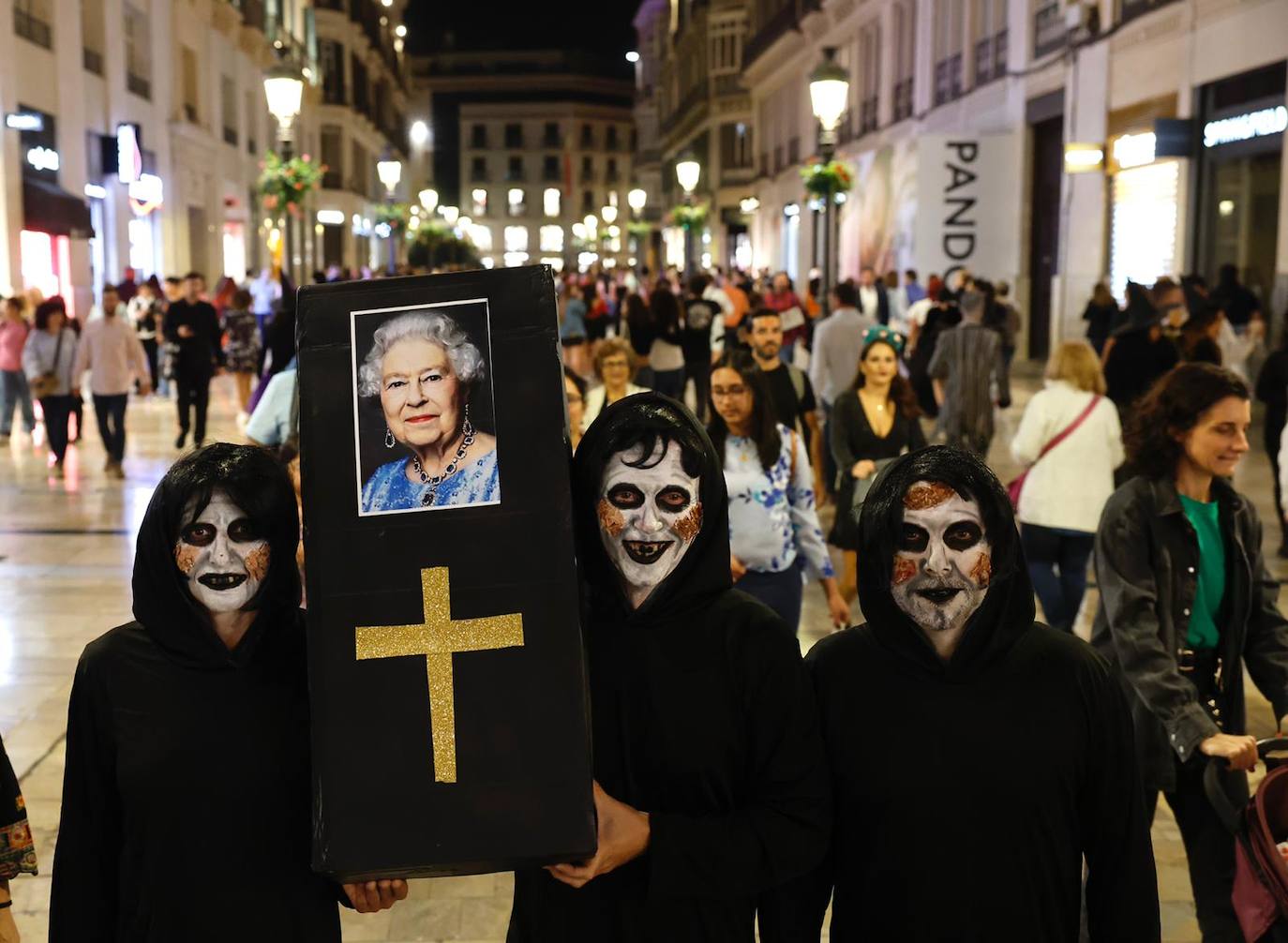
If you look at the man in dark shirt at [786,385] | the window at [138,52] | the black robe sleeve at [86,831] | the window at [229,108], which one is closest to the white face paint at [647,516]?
the black robe sleeve at [86,831]

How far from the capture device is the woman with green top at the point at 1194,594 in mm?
3795

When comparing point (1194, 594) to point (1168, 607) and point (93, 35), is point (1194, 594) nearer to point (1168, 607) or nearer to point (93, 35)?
point (1168, 607)

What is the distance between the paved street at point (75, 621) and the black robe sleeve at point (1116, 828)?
17cm

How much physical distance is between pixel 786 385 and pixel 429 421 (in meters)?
6.69

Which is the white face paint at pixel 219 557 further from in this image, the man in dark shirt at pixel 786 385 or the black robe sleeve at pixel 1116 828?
the man in dark shirt at pixel 786 385

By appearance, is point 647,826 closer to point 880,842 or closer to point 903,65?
point 880,842

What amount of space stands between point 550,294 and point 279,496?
25.1 inches

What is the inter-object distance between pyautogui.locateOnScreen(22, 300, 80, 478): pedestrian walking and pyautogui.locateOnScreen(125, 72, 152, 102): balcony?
48.9 ft

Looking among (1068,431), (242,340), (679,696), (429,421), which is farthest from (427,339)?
(242,340)

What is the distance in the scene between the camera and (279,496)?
2553mm

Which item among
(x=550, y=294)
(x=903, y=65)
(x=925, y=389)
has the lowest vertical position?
(x=925, y=389)

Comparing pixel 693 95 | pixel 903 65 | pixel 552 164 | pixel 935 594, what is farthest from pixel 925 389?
pixel 552 164

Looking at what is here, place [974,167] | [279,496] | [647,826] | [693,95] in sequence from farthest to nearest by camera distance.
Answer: [693,95] < [974,167] < [279,496] < [647,826]

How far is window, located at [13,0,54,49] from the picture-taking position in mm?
22062
